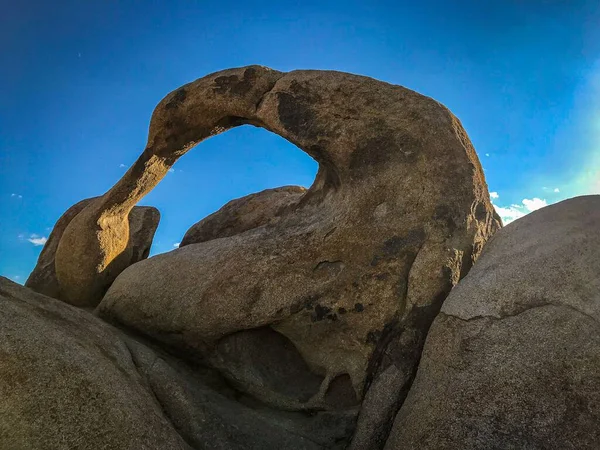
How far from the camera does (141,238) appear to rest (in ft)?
23.9

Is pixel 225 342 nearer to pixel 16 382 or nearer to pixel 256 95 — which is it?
pixel 16 382

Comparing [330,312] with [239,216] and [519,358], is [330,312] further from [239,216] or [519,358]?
[239,216]

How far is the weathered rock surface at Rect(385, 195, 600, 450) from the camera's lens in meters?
2.90

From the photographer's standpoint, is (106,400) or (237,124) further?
(237,124)

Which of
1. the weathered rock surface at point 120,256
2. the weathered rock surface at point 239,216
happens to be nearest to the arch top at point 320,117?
the weathered rock surface at point 239,216

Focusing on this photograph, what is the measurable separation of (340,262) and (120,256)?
3251mm

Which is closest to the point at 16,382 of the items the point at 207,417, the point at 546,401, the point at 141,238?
the point at 207,417

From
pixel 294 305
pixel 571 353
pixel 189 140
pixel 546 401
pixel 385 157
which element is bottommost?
pixel 546 401

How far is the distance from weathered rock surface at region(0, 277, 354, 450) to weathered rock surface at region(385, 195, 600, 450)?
103cm

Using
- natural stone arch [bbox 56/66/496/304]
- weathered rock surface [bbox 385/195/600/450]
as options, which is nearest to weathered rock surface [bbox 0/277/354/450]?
weathered rock surface [bbox 385/195/600/450]

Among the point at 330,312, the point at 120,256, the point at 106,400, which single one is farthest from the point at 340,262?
the point at 120,256

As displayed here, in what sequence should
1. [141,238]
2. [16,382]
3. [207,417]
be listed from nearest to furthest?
[16,382] → [207,417] → [141,238]

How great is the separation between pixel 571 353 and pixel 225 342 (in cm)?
274

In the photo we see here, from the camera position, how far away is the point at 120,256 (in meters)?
6.59
